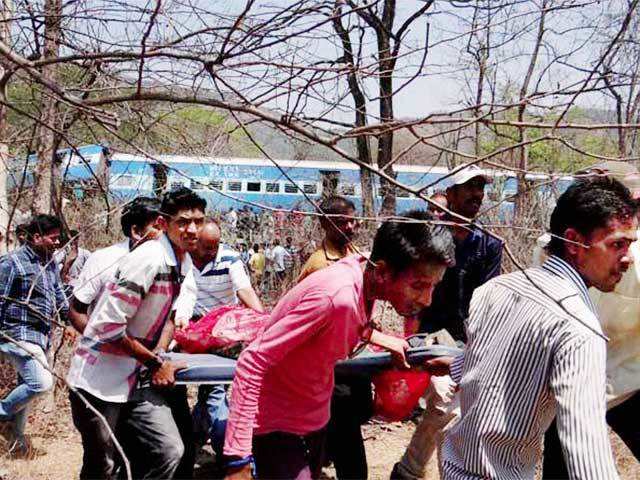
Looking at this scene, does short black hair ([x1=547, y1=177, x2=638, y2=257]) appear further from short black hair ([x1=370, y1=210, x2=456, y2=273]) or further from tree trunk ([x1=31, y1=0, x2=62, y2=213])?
tree trunk ([x1=31, y1=0, x2=62, y2=213])

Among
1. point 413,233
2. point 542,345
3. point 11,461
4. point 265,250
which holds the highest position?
point 413,233

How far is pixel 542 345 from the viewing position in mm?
2242

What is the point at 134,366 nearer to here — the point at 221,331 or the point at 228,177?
the point at 221,331

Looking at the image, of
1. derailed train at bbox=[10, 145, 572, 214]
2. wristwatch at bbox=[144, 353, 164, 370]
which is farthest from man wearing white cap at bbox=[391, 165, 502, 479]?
wristwatch at bbox=[144, 353, 164, 370]

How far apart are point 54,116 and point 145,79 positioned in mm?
1409

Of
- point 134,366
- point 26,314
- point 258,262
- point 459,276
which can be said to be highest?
point 459,276

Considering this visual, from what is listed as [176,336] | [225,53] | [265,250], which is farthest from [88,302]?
[265,250]

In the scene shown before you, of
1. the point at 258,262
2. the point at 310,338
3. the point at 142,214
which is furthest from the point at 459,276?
the point at 258,262

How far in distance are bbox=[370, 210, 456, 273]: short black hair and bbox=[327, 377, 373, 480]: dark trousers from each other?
124 cm

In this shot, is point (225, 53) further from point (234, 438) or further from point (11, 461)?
point (11, 461)

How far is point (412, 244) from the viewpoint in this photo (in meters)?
2.79

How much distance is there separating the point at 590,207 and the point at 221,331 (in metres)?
2.15

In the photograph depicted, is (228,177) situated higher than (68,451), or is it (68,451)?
(228,177)

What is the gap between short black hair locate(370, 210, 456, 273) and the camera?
110 inches
